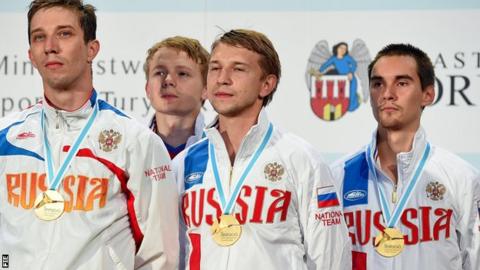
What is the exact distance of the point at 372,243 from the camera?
4.34 m

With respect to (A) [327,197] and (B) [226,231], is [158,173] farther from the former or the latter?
(A) [327,197]

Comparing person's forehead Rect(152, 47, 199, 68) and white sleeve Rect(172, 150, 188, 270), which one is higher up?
person's forehead Rect(152, 47, 199, 68)

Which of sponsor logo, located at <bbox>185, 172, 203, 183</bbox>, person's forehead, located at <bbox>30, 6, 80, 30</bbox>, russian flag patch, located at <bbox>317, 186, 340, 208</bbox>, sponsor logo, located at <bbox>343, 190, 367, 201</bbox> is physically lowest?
sponsor logo, located at <bbox>343, 190, 367, 201</bbox>

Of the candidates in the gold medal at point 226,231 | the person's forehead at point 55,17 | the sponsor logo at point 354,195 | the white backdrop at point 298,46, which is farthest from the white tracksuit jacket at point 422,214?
the person's forehead at point 55,17

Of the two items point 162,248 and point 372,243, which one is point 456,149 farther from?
point 162,248

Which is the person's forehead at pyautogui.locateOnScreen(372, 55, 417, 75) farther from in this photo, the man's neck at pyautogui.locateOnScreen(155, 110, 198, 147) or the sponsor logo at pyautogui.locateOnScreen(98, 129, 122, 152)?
the sponsor logo at pyautogui.locateOnScreen(98, 129, 122, 152)

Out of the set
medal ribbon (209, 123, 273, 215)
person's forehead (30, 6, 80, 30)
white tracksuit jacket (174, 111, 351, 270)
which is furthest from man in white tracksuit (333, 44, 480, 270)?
person's forehead (30, 6, 80, 30)

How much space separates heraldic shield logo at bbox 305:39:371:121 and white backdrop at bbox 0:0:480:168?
1.4 inches

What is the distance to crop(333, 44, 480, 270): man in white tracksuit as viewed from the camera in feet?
14.2

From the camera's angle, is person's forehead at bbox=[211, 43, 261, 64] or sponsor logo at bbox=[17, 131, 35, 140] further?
person's forehead at bbox=[211, 43, 261, 64]

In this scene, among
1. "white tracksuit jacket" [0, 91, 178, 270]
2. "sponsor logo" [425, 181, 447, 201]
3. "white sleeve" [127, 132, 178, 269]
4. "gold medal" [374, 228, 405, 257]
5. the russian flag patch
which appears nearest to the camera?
"white tracksuit jacket" [0, 91, 178, 270]

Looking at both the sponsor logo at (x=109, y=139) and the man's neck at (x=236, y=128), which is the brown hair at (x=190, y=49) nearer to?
the man's neck at (x=236, y=128)

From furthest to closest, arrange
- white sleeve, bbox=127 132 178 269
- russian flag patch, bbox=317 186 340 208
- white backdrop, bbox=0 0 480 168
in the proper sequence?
white backdrop, bbox=0 0 480 168, russian flag patch, bbox=317 186 340 208, white sleeve, bbox=127 132 178 269

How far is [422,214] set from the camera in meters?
4.36
